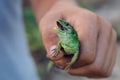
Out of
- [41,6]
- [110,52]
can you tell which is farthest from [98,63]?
[41,6]

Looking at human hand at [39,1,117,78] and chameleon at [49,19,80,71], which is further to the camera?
human hand at [39,1,117,78]

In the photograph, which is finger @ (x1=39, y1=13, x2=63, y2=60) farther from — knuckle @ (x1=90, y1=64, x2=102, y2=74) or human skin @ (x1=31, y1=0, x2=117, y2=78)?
knuckle @ (x1=90, y1=64, x2=102, y2=74)

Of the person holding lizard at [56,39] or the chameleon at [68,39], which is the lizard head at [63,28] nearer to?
the chameleon at [68,39]

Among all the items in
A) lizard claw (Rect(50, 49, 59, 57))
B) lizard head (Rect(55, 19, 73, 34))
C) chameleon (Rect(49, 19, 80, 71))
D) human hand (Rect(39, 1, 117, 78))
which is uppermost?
lizard head (Rect(55, 19, 73, 34))

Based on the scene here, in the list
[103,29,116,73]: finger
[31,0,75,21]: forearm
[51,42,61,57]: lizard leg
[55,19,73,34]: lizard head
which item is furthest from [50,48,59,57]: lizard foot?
[31,0,75,21]: forearm

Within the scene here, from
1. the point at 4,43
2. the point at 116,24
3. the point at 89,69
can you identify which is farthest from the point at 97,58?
the point at 116,24

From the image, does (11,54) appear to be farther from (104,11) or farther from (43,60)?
(104,11)

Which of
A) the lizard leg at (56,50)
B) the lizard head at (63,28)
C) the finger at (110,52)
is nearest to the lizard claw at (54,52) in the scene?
the lizard leg at (56,50)
